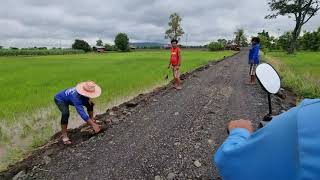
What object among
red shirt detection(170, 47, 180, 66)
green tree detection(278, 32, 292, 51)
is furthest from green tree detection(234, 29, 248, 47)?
red shirt detection(170, 47, 180, 66)

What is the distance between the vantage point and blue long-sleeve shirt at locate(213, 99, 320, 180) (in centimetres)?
130

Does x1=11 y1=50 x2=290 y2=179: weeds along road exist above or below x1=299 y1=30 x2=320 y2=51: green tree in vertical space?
below

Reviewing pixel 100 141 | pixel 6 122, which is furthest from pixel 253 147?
pixel 6 122

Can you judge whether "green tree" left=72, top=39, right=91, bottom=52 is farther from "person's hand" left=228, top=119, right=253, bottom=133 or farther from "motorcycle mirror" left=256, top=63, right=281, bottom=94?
"person's hand" left=228, top=119, right=253, bottom=133

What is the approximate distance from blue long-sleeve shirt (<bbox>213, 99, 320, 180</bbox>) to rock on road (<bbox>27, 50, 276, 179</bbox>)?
307cm

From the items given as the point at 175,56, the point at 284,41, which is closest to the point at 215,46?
the point at 284,41

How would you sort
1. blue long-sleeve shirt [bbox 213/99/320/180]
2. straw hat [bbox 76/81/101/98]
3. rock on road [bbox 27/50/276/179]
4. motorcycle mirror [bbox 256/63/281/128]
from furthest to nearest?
straw hat [bbox 76/81/101/98] < rock on road [bbox 27/50/276/179] < motorcycle mirror [bbox 256/63/281/128] < blue long-sleeve shirt [bbox 213/99/320/180]

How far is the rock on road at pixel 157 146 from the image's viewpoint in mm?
4824

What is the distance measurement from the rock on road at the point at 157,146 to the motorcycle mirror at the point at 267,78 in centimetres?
228

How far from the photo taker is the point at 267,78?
2.51 m

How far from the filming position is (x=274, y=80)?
2.59 m

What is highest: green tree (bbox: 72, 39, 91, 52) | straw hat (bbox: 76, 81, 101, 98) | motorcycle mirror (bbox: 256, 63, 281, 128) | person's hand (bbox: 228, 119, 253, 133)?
green tree (bbox: 72, 39, 91, 52)

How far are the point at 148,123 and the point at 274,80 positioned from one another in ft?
16.2

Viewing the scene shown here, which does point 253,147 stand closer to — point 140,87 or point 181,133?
point 181,133
